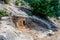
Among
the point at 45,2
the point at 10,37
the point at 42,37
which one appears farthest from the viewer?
the point at 45,2

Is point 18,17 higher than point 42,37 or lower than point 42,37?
higher

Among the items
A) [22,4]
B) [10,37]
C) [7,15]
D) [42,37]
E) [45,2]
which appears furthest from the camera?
[22,4]

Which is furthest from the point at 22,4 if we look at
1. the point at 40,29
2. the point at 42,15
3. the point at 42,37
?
the point at 42,37

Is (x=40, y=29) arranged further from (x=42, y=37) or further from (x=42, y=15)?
(x=42, y=15)

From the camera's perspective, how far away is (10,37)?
32.9ft

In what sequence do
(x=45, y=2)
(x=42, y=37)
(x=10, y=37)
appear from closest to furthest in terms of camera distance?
(x=10, y=37) → (x=42, y=37) → (x=45, y=2)

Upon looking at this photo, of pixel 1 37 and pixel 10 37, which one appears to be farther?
pixel 10 37

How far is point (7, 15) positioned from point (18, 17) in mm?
1109

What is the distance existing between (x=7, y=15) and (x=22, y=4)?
6.21m

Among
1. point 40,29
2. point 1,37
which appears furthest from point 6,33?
point 40,29

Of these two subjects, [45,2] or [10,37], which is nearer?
[10,37]

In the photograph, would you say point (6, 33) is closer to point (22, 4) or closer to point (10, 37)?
point (10, 37)

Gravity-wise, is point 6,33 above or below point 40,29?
above

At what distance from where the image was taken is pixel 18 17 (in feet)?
45.7
